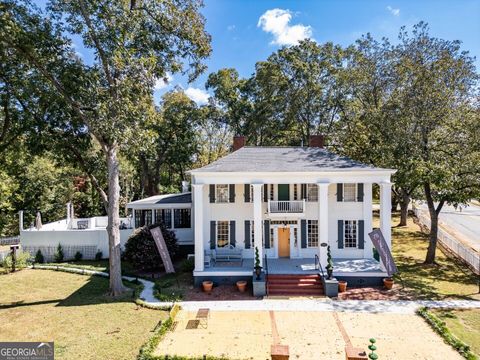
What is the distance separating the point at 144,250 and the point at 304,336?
1168 centimetres

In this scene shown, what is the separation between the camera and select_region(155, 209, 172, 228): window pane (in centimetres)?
2361

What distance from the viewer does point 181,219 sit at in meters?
23.8

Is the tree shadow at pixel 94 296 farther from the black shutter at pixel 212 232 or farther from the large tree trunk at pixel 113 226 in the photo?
the black shutter at pixel 212 232

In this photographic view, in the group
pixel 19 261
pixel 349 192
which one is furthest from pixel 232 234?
pixel 19 261

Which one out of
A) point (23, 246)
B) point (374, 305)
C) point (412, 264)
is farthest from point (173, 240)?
point (412, 264)

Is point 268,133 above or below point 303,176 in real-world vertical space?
above

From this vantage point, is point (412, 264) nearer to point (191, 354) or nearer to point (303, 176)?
point (303, 176)

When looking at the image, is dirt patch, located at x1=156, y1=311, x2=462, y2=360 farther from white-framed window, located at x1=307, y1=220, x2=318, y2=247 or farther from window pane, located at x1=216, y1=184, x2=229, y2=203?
window pane, located at x1=216, y1=184, x2=229, y2=203

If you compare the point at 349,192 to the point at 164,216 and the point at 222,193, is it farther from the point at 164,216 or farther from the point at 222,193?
the point at 164,216

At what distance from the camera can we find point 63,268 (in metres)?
20.5

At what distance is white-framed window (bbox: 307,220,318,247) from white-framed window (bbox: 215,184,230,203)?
5296mm

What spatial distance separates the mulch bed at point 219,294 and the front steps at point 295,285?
1200 mm

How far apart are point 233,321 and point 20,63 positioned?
14726 mm

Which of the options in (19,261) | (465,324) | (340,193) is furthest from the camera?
(19,261)
